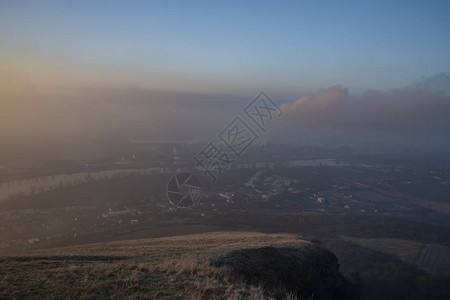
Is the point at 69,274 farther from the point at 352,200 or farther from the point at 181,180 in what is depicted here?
the point at 352,200

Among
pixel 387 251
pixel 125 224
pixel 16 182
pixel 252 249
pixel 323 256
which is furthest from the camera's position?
pixel 16 182

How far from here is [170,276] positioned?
468cm

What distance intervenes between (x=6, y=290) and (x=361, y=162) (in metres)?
49.8

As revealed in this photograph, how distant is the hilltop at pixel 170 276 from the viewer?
3.93m

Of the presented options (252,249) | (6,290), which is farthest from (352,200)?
(6,290)

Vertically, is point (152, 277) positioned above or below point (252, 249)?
above

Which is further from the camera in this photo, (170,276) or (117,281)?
(170,276)

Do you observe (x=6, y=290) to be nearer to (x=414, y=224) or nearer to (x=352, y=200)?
(x=414, y=224)

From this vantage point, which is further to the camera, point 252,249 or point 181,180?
point 181,180

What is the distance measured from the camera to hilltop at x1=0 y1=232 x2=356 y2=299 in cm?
393

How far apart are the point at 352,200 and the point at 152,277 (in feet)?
81.2

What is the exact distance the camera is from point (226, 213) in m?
20.6

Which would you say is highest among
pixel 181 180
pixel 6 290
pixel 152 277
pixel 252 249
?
pixel 6 290

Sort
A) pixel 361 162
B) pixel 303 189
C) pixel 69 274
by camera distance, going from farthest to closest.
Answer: pixel 361 162 < pixel 303 189 < pixel 69 274
